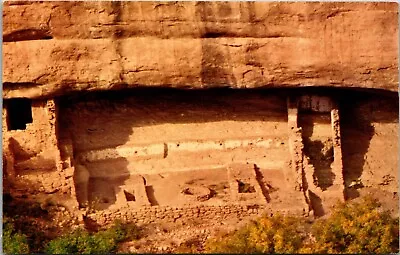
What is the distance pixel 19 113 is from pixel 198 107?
7.00ft

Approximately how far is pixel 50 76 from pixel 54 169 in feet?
3.46

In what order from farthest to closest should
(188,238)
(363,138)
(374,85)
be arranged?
(363,138) < (374,85) < (188,238)

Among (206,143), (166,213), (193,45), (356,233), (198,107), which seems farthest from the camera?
(198,107)

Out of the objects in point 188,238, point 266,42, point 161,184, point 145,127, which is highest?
point 266,42

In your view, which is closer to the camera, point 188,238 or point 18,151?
point 188,238

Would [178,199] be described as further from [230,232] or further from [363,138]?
[363,138]

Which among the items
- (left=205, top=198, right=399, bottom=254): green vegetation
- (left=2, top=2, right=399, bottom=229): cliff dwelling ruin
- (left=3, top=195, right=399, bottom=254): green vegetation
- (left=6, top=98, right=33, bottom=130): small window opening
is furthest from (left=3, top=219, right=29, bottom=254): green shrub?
(left=205, top=198, right=399, bottom=254): green vegetation

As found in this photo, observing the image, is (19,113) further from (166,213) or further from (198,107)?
(166,213)

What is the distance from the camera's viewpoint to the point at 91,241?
9.57 metres

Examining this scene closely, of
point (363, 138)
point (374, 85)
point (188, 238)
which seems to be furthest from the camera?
point (363, 138)

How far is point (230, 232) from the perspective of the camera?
9805 mm

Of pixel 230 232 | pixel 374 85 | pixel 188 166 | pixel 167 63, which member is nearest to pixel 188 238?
pixel 230 232

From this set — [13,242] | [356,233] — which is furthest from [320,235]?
[13,242]

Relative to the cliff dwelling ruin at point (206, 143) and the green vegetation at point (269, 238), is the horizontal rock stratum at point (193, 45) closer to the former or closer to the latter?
the cliff dwelling ruin at point (206, 143)
